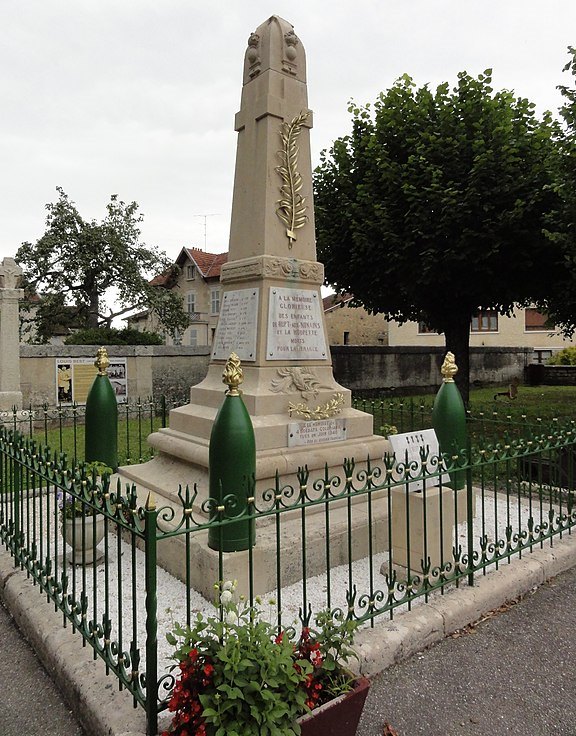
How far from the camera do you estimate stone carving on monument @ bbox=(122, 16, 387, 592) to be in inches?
187

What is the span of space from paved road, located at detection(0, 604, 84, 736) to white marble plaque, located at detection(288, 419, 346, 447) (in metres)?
2.43

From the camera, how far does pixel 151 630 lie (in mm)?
2242

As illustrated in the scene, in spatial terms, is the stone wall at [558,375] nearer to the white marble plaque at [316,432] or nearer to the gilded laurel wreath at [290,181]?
the white marble plaque at [316,432]

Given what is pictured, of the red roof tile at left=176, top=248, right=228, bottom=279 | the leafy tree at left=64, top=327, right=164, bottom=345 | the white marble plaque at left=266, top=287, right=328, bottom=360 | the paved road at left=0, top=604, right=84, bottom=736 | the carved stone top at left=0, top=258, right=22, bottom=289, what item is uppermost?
the red roof tile at left=176, top=248, right=228, bottom=279

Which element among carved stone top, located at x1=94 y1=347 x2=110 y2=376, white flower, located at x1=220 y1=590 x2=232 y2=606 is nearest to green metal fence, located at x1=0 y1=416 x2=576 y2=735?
white flower, located at x1=220 y1=590 x2=232 y2=606

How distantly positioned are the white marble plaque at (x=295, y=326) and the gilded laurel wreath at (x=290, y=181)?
54 cm

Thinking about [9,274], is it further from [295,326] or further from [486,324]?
[486,324]

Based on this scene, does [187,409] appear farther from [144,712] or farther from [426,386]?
[426,386]

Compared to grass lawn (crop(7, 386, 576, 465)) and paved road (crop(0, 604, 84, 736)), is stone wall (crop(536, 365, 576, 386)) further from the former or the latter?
paved road (crop(0, 604, 84, 736))

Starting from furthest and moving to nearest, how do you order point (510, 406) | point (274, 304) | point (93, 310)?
point (93, 310)
point (510, 406)
point (274, 304)

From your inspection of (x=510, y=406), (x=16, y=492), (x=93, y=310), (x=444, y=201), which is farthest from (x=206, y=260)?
(x=16, y=492)

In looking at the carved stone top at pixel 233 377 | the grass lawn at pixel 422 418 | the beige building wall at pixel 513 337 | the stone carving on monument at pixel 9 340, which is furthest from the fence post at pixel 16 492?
the beige building wall at pixel 513 337

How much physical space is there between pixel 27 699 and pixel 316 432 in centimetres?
289

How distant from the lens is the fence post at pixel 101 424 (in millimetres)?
5383
